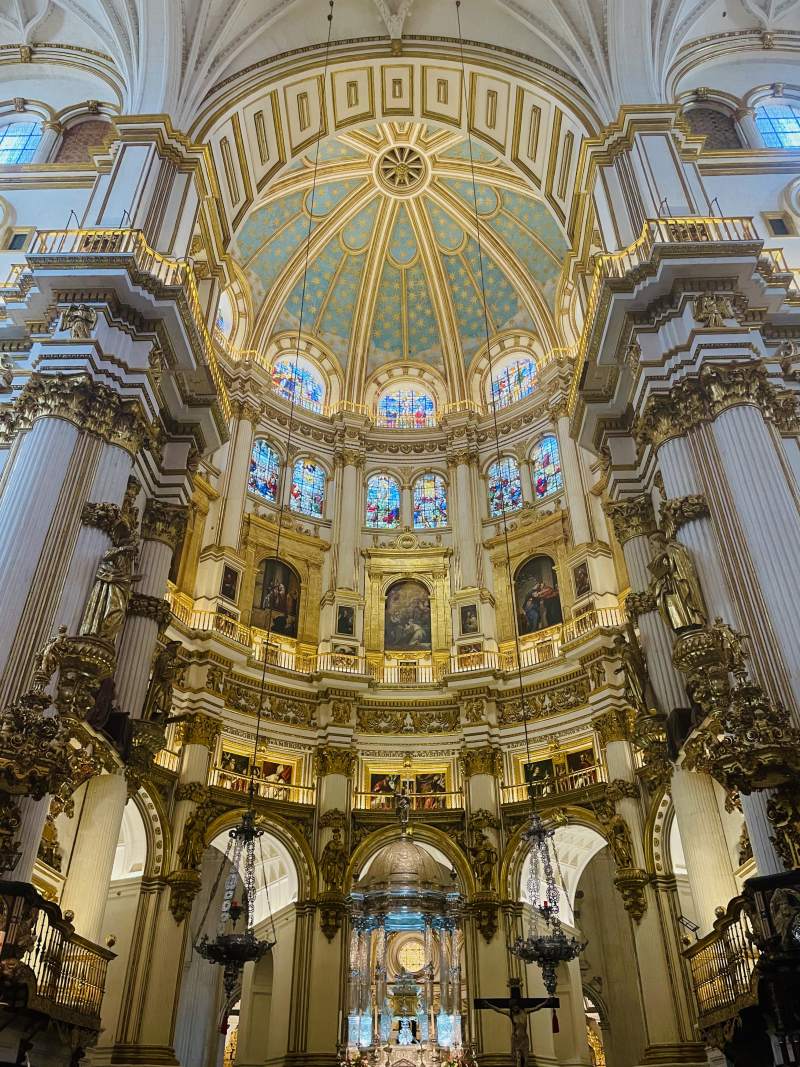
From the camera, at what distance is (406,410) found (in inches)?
1280

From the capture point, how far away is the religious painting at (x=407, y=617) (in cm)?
2731

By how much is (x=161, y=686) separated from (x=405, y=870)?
8.99m

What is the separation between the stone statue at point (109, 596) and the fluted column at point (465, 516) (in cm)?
1547

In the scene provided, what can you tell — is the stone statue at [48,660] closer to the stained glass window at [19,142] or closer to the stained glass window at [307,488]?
the stained glass window at [19,142]

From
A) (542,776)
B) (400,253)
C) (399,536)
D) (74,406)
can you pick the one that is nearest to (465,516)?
(399,536)

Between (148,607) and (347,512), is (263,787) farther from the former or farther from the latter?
(347,512)

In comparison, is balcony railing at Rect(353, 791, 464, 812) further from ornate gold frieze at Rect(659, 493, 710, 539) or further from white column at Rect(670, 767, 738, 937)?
ornate gold frieze at Rect(659, 493, 710, 539)

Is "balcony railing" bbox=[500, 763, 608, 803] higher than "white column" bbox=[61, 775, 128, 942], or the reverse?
"balcony railing" bbox=[500, 763, 608, 803]

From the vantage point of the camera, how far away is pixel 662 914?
1898cm

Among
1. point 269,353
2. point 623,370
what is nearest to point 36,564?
point 623,370

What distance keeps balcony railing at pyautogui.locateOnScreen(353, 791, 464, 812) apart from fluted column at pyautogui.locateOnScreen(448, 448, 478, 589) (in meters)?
6.78

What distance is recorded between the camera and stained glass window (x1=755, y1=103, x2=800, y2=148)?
71.3ft

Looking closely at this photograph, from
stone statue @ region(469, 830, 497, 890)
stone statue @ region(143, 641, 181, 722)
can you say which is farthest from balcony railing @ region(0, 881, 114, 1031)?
stone statue @ region(469, 830, 497, 890)

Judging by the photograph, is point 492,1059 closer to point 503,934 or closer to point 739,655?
point 503,934
